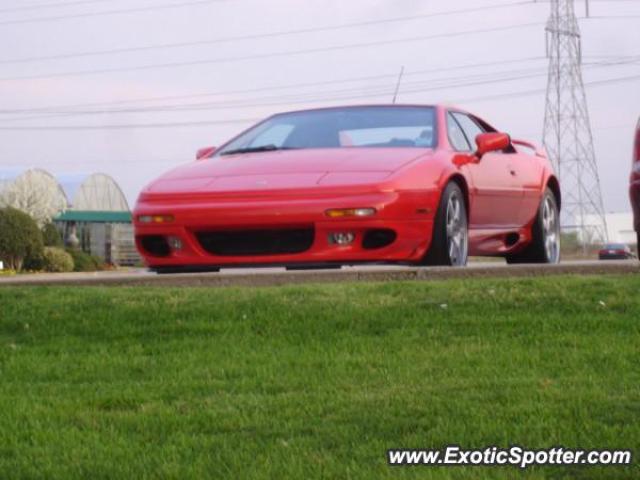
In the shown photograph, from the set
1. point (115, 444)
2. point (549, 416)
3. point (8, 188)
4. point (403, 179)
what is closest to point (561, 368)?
point (549, 416)

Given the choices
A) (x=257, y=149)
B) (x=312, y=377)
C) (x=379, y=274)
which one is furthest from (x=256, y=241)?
(x=312, y=377)

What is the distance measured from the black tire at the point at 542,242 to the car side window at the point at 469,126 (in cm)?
91

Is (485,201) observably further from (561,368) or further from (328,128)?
(561,368)

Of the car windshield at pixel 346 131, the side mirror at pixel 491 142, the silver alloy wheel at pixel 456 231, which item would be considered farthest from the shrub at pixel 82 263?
the silver alloy wheel at pixel 456 231

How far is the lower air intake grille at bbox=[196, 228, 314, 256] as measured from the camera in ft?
28.9

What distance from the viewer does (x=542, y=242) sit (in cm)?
1109

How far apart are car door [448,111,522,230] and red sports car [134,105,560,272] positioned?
2 centimetres

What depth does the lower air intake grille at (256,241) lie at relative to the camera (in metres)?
8.82

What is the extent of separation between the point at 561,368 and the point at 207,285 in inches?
141

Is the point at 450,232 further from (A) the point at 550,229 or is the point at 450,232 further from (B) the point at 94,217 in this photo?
(B) the point at 94,217

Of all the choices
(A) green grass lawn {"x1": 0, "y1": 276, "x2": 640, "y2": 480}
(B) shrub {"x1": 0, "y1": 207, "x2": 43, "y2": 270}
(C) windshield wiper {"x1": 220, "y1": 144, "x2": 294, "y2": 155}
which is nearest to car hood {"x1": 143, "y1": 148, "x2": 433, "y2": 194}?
(C) windshield wiper {"x1": 220, "y1": 144, "x2": 294, "y2": 155}

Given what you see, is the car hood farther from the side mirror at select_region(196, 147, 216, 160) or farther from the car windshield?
the side mirror at select_region(196, 147, 216, 160)

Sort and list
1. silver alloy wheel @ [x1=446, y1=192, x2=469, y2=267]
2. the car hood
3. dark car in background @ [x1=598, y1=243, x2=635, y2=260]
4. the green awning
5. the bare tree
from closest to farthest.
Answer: the car hood < silver alloy wheel @ [x1=446, y1=192, x2=469, y2=267] < dark car in background @ [x1=598, y1=243, x2=635, y2=260] < the bare tree < the green awning

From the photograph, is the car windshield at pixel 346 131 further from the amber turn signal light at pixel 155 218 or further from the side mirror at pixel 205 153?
the amber turn signal light at pixel 155 218
